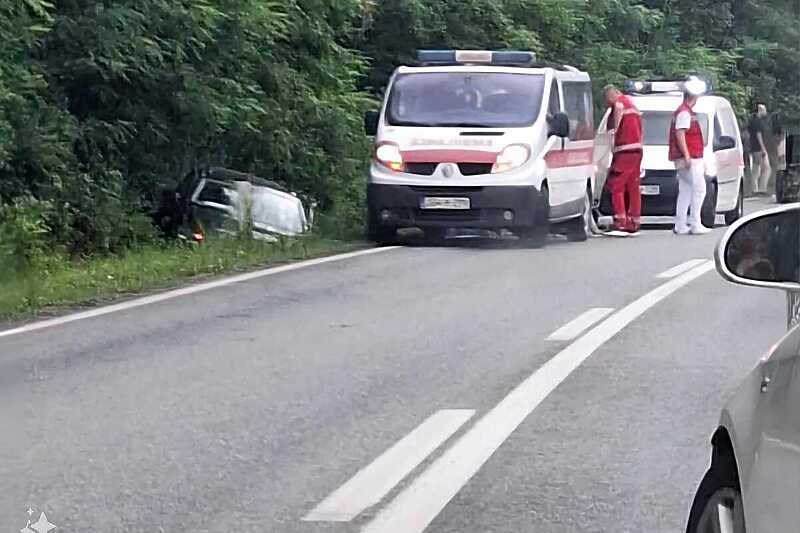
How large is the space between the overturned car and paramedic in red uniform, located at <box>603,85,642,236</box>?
3783 millimetres

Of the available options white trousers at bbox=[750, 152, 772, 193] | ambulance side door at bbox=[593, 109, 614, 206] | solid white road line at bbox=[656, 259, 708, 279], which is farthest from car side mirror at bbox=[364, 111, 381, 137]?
white trousers at bbox=[750, 152, 772, 193]

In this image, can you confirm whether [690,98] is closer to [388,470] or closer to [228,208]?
[228,208]

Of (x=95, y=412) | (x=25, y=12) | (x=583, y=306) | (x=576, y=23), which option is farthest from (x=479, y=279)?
(x=576, y=23)

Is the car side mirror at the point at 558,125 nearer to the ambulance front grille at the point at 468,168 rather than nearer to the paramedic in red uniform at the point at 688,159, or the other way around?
the ambulance front grille at the point at 468,168

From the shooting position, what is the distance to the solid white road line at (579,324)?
11617 millimetres

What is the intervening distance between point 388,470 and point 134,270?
9.09 m

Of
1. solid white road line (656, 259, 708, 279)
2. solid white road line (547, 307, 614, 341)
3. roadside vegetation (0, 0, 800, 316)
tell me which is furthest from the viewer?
roadside vegetation (0, 0, 800, 316)

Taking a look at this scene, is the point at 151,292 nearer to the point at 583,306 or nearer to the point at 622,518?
the point at 583,306

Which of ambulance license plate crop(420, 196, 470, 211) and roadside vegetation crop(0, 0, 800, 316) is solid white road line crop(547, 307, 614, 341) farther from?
ambulance license plate crop(420, 196, 470, 211)

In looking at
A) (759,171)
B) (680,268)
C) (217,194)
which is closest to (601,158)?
(217,194)

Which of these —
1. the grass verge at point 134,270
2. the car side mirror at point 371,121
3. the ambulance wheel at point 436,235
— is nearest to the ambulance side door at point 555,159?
the ambulance wheel at point 436,235

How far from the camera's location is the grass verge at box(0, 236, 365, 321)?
14102 millimetres

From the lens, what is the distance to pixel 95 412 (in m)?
8.89

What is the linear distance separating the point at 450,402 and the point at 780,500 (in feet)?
17.1
